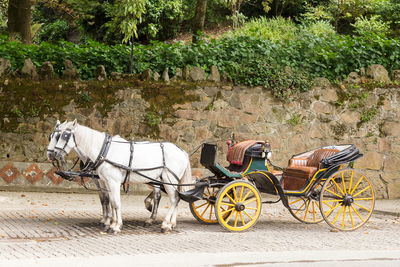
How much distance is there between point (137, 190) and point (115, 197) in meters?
4.93

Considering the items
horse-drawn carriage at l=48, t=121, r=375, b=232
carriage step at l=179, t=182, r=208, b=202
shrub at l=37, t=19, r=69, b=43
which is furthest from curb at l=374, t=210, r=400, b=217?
shrub at l=37, t=19, r=69, b=43

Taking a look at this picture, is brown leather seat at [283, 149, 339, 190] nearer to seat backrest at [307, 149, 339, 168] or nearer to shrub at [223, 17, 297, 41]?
seat backrest at [307, 149, 339, 168]

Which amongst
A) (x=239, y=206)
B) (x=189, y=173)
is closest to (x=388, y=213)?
(x=239, y=206)

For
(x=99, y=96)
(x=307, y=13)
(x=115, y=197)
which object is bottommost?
(x=115, y=197)

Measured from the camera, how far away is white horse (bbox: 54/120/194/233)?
8.87 meters

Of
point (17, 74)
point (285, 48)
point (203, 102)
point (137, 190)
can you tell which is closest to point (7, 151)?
point (17, 74)

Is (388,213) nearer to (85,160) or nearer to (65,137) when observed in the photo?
(85,160)

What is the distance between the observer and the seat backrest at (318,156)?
33.3 feet

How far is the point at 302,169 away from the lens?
10.2m

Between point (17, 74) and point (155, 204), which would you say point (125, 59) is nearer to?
point (17, 74)

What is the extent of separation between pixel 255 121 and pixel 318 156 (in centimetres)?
409

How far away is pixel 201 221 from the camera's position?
33.2 ft

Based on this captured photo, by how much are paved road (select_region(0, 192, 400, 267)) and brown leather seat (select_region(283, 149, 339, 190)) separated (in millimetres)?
755

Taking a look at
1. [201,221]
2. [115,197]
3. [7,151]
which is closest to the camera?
[115,197]
